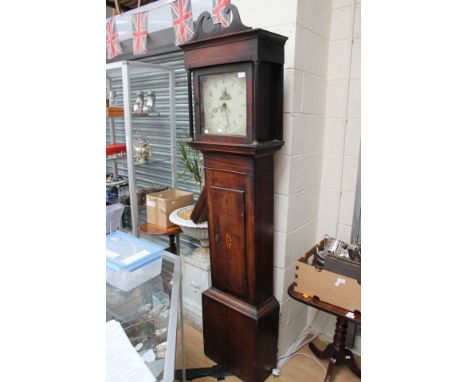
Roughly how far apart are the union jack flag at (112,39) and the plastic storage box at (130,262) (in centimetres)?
219

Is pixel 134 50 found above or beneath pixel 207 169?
above

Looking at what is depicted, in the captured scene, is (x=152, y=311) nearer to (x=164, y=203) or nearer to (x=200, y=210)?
(x=200, y=210)

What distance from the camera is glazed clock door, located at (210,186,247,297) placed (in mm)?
1577

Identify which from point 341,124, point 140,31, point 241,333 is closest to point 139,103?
point 140,31

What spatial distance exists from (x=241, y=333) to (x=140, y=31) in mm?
2352

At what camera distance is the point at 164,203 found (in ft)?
7.46

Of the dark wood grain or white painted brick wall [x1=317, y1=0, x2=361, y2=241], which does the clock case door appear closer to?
the dark wood grain

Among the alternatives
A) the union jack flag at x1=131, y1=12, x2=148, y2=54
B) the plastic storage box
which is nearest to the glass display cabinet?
the plastic storage box
